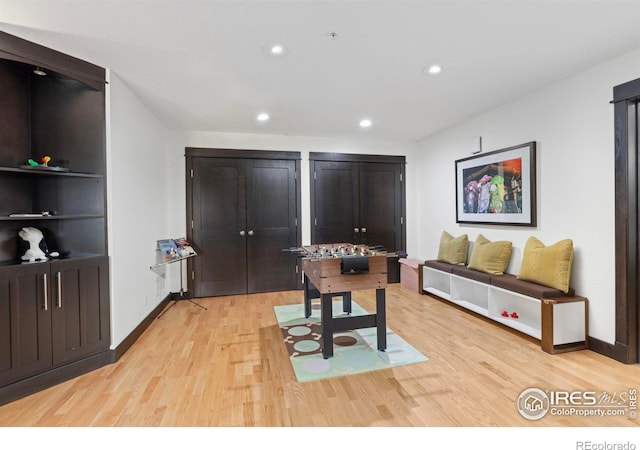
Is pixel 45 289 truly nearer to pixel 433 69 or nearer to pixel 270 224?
pixel 270 224

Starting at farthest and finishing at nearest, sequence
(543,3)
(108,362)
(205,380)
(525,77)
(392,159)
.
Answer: (392,159)
(525,77)
(108,362)
(205,380)
(543,3)

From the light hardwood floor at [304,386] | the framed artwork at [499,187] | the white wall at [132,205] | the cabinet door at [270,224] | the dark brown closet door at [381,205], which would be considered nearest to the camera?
the light hardwood floor at [304,386]

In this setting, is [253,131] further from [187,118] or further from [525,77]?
[525,77]

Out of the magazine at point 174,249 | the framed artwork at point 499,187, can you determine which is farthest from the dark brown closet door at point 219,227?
the framed artwork at point 499,187

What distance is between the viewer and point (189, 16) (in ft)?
6.50

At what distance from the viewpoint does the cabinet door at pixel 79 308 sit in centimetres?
239

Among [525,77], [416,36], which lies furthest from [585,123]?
[416,36]

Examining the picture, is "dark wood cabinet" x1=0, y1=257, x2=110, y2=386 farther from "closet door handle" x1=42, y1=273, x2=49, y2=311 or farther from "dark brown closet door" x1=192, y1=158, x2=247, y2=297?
"dark brown closet door" x1=192, y1=158, x2=247, y2=297

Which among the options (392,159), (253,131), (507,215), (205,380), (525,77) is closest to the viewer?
(205,380)

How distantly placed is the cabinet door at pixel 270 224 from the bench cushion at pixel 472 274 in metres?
2.53

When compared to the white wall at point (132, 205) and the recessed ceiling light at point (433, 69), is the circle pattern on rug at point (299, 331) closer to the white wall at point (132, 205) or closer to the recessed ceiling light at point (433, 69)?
the white wall at point (132, 205)

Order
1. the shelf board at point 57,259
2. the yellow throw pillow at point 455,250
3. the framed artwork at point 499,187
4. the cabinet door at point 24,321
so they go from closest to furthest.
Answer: the cabinet door at point 24,321 < the shelf board at point 57,259 < the framed artwork at point 499,187 < the yellow throw pillow at point 455,250

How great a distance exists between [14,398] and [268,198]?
357 cm

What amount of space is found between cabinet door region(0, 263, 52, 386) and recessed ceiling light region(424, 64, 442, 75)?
3552 millimetres
